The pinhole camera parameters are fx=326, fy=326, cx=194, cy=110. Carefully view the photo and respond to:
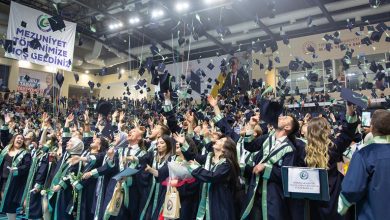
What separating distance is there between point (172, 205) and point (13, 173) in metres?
3.94

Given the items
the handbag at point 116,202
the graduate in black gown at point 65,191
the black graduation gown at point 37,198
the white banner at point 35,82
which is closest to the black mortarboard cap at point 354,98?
the handbag at point 116,202

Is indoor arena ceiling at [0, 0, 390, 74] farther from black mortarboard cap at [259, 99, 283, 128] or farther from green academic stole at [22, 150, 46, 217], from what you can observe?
black mortarboard cap at [259, 99, 283, 128]

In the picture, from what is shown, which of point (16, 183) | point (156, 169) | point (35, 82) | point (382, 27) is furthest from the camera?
point (35, 82)

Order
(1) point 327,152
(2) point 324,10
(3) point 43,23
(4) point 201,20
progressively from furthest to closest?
(4) point 201,20, (2) point 324,10, (3) point 43,23, (1) point 327,152

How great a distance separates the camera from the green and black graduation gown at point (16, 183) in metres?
5.93

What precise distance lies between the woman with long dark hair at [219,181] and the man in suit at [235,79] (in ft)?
38.9

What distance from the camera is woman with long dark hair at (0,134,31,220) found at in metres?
5.93

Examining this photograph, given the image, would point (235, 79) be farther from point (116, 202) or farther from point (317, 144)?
point (317, 144)

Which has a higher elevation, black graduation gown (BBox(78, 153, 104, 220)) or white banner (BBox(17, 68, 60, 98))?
white banner (BBox(17, 68, 60, 98))

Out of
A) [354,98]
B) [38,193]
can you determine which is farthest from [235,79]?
[354,98]

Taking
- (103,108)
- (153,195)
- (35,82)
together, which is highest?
(35,82)

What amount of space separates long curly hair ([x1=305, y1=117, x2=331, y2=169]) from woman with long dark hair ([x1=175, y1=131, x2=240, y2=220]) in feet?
2.64

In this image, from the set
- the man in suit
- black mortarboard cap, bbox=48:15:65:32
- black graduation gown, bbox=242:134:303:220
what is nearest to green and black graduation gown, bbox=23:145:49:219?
black graduation gown, bbox=242:134:303:220

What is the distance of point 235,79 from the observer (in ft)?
55.6
